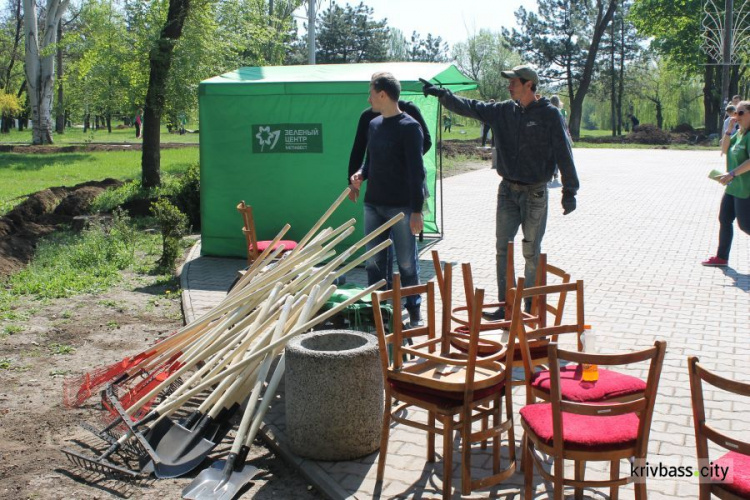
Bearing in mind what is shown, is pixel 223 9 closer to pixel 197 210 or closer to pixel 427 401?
pixel 197 210

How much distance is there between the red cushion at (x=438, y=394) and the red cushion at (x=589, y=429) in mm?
309

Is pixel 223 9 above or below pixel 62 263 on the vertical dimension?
above

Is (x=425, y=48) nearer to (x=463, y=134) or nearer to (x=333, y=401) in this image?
(x=463, y=134)

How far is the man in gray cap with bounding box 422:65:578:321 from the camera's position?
21.2 feet

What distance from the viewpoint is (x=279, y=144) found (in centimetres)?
1027

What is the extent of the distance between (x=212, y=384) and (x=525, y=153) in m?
3.40

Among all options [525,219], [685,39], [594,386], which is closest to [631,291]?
[525,219]

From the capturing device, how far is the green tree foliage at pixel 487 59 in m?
57.2

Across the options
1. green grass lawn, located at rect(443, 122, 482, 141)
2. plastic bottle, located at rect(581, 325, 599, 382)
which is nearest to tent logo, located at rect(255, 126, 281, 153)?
plastic bottle, located at rect(581, 325, 599, 382)

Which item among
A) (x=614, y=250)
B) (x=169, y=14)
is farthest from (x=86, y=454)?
(x=169, y=14)

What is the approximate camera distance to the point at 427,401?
13.2 feet

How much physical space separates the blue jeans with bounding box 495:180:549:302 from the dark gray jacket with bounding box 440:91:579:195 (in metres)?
0.11

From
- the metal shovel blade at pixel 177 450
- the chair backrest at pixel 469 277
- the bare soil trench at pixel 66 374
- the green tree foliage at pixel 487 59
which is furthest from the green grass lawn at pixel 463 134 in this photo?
the metal shovel blade at pixel 177 450

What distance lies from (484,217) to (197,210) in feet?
17.2
